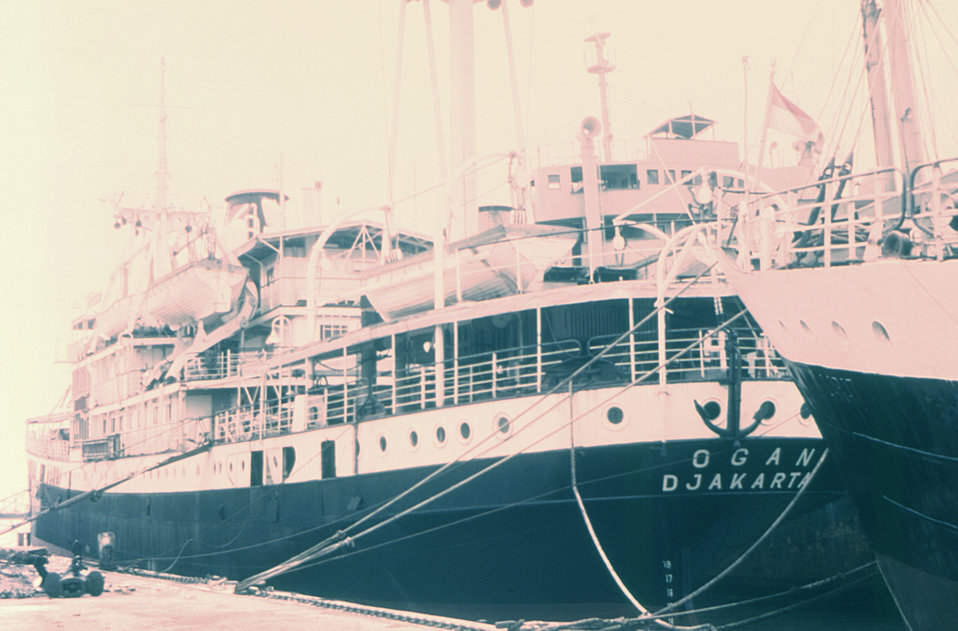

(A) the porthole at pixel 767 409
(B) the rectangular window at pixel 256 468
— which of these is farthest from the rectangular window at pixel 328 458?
(A) the porthole at pixel 767 409

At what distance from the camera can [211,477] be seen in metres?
29.7

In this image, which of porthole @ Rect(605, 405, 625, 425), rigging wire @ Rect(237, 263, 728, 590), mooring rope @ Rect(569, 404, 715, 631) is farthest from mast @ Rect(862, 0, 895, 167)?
mooring rope @ Rect(569, 404, 715, 631)

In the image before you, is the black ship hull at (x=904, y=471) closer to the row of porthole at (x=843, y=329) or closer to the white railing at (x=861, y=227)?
the row of porthole at (x=843, y=329)

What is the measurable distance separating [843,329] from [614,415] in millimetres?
5663

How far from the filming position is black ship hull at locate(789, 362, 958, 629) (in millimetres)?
11734

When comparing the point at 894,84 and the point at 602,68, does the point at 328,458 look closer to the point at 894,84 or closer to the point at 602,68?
the point at 894,84

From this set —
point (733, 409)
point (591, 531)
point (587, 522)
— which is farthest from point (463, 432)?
point (733, 409)

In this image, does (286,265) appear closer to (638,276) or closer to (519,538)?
(638,276)

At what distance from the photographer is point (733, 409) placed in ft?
56.5

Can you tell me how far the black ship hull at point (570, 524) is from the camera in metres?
17.6

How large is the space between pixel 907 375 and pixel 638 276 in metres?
10.4

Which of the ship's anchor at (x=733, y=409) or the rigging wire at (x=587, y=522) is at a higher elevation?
the ship's anchor at (x=733, y=409)

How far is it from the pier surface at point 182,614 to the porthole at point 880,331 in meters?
7.11

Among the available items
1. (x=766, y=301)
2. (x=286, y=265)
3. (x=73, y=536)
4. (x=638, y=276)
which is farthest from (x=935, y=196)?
(x=73, y=536)
